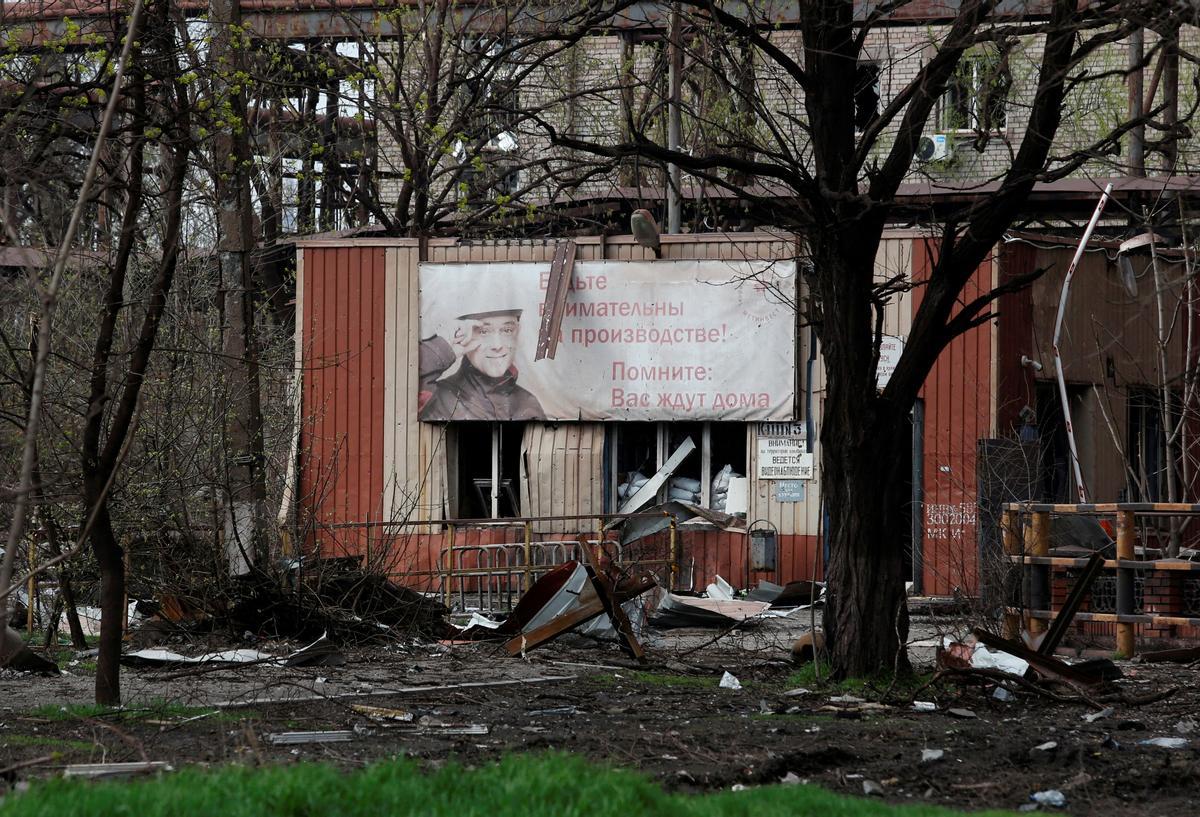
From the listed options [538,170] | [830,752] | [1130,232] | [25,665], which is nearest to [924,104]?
[830,752]

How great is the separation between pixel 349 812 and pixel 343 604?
870 centimetres

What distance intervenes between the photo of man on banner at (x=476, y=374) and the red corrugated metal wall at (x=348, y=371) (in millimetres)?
827

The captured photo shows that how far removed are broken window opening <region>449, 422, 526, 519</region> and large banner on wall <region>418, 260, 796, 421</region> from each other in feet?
2.11

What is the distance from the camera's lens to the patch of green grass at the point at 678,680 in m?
11.2

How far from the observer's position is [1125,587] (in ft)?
44.0

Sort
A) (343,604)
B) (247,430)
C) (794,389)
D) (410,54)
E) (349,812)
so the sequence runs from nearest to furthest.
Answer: (349,812), (343,604), (247,430), (794,389), (410,54)

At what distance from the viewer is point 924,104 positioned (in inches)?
405

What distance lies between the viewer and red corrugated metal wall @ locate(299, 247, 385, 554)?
72.0 ft

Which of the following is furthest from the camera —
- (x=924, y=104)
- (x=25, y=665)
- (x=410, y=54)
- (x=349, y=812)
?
(x=410, y=54)

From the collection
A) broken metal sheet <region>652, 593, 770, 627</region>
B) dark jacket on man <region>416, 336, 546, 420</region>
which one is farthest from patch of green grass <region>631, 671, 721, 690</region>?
dark jacket on man <region>416, 336, 546, 420</region>

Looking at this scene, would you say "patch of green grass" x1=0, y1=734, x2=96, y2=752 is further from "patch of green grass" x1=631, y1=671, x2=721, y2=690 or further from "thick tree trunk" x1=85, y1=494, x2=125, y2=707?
"patch of green grass" x1=631, y1=671, x2=721, y2=690

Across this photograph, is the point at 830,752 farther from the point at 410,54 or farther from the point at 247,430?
the point at 410,54

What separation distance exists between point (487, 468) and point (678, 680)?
1129cm

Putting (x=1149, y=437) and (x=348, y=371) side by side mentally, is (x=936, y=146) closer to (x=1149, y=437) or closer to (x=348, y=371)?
(x=1149, y=437)
